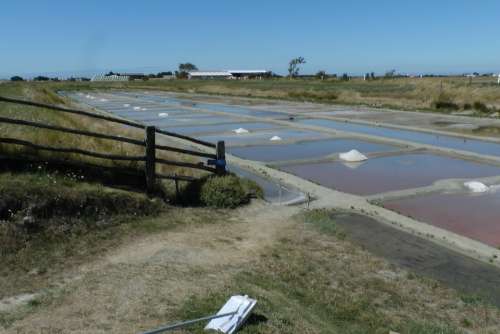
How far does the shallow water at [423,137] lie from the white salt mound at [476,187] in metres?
5.82

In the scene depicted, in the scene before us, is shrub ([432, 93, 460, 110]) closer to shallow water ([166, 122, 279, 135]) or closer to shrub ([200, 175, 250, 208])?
shallow water ([166, 122, 279, 135])

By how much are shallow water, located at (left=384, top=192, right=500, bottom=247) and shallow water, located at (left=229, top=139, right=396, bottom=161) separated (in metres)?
6.01

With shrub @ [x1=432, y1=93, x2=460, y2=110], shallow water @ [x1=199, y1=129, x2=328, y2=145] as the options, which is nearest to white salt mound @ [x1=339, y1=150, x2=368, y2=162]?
shallow water @ [x1=199, y1=129, x2=328, y2=145]

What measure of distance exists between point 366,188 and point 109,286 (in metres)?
8.14

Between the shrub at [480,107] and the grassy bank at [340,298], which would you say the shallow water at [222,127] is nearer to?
the grassy bank at [340,298]

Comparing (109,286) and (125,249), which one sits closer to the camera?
(109,286)

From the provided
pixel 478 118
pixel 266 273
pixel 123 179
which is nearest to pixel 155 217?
pixel 123 179

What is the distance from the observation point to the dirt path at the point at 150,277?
462 centimetres

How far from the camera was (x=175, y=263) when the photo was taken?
21.0 ft

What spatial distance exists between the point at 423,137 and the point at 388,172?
8607 millimetres

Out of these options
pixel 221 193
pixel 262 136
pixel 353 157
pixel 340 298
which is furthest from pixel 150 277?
pixel 262 136

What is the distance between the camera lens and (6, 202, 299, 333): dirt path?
4617 millimetres

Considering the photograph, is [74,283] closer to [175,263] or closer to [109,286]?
[109,286]

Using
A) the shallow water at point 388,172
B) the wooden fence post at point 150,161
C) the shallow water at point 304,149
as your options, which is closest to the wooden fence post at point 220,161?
the wooden fence post at point 150,161
